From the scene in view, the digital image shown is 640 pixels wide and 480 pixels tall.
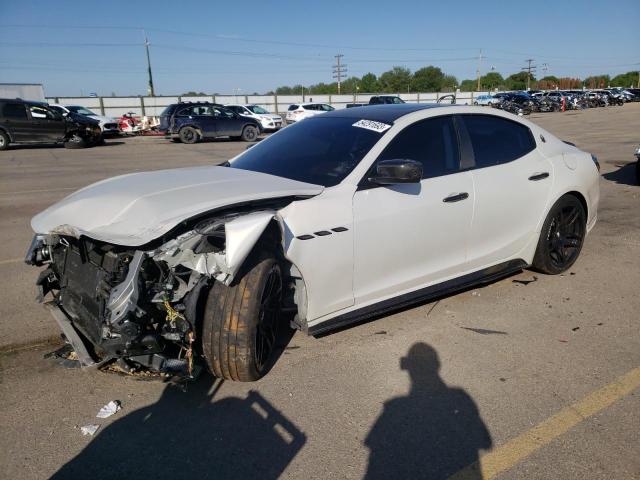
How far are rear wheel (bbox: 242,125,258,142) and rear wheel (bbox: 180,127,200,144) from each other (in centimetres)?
225

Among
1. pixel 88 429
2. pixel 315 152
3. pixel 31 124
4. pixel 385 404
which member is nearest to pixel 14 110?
pixel 31 124

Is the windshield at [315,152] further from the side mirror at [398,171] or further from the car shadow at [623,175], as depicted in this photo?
the car shadow at [623,175]

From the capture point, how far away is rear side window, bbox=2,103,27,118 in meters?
18.6

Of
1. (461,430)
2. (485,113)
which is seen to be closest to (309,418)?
(461,430)

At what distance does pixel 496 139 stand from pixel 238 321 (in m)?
2.84

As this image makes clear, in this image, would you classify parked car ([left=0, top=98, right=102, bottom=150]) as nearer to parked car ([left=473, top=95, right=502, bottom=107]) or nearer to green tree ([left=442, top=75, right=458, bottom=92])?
parked car ([left=473, top=95, right=502, bottom=107])

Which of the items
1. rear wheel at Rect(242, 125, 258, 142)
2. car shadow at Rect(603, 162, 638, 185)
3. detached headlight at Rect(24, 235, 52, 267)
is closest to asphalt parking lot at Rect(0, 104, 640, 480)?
detached headlight at Rect(24, 235, 52, 267)

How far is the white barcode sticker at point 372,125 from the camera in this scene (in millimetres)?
3773

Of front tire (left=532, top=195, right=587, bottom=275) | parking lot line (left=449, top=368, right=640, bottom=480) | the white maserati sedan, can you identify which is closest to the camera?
parking lot line (left=449, top=368, right=640, bottom=480)

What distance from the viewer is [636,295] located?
4562 mm

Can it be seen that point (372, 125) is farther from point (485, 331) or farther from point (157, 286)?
point (157, 286)

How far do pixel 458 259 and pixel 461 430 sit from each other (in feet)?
5.23

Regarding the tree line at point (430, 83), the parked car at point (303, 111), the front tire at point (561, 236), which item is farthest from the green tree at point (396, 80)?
the front tire at point (561, 236)

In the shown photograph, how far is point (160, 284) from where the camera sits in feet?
9.25
